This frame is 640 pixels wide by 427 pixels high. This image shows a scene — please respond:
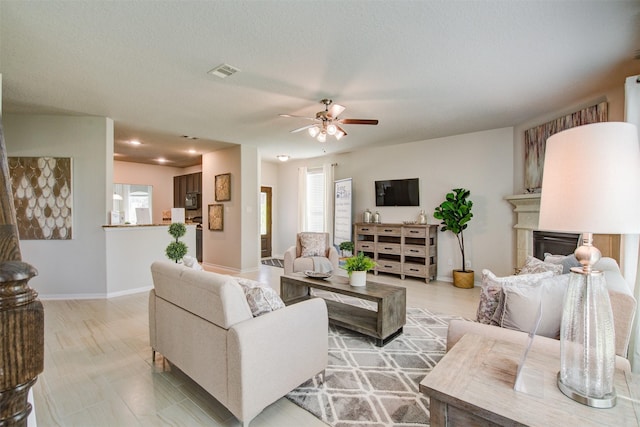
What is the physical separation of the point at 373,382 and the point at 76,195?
15.3ft

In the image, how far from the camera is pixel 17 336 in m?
0.46

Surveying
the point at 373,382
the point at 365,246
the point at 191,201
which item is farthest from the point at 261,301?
the point at 191,201

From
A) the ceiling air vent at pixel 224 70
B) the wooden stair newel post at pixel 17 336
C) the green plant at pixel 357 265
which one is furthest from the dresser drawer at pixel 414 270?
the wooden stair newel post at pixel 17 336

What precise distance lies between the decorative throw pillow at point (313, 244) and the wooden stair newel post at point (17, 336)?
14.2 ft

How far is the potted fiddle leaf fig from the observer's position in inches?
189

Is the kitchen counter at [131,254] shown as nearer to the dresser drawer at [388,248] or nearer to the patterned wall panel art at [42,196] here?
the patterned wall panel art at [42,196]

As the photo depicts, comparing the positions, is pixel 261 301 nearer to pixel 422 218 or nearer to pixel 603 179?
pixel 603 179

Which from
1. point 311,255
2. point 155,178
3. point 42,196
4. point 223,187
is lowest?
point 311,255

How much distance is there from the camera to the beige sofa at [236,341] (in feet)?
5.19

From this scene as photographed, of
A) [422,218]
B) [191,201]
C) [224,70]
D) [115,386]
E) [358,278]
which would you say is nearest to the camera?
[115,386]

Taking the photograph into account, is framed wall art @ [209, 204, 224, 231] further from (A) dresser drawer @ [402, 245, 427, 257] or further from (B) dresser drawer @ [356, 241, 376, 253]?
(A) dresser drawer @ [402, 245, 427, 257]

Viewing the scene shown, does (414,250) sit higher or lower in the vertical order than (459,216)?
lower

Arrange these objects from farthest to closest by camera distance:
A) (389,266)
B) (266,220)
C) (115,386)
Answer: (266,220), (389,266), (115,386)

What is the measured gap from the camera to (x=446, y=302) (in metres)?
4.02
